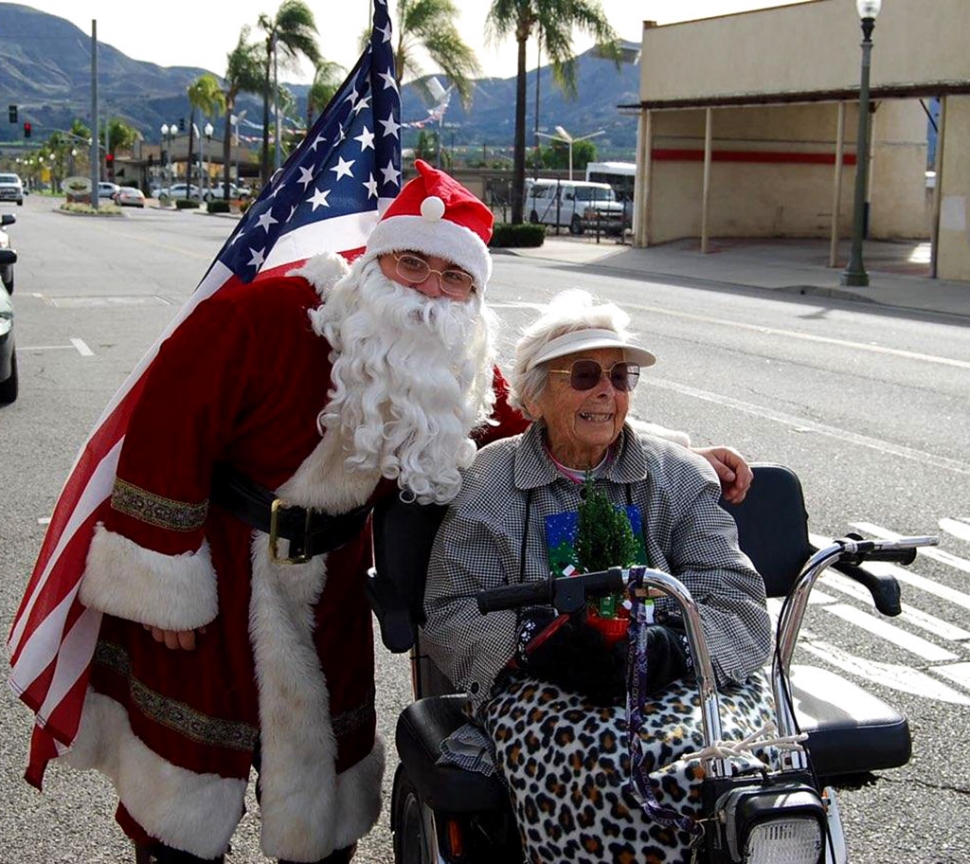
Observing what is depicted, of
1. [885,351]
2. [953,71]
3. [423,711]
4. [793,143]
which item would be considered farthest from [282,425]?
[793,143]

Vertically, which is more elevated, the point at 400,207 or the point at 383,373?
the point at 400,207

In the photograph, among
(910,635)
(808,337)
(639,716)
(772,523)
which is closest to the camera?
(639,716)

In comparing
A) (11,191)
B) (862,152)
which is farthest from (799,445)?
(11,191)

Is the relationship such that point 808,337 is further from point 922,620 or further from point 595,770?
point 595,770

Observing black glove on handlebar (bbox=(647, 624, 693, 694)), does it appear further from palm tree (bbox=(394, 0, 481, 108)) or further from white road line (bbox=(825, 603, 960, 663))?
palm tree (bbox=(394, 0, 481, 108))

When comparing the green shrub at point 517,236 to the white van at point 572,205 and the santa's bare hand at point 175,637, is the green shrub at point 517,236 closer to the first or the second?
the white van at point 572,205

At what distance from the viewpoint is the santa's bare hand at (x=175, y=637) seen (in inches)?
114

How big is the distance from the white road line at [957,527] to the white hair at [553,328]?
3778 millimetres

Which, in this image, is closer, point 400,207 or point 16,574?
point 400,207

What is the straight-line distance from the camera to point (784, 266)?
89.5ft

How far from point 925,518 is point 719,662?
13.8 ft

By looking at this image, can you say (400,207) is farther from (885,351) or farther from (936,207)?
(936,207)

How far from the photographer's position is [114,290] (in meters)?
20.3

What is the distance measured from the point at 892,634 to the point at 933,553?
118 cm
